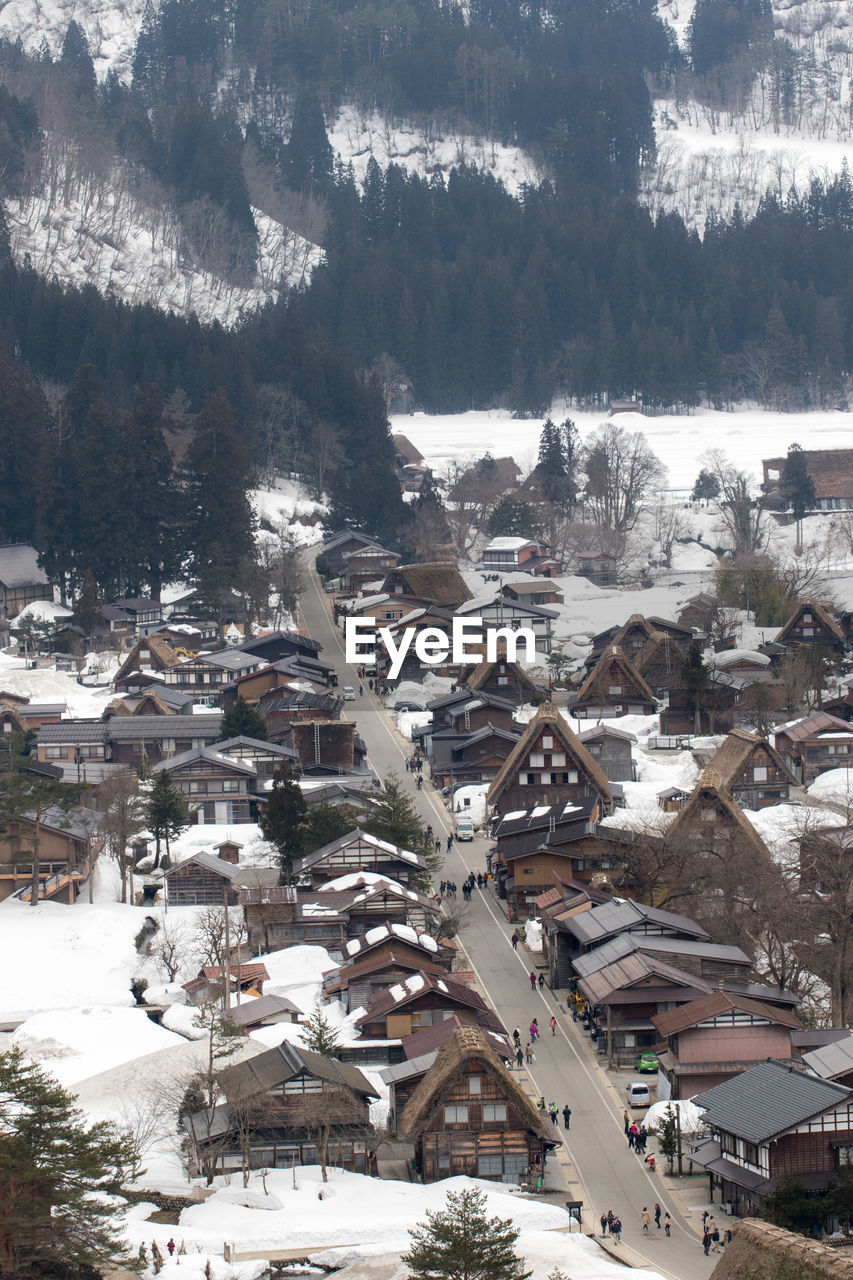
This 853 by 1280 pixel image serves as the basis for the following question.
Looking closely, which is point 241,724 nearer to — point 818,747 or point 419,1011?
point 818,747

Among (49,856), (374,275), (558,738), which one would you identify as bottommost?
(49,856)

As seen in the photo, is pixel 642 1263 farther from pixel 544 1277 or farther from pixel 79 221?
pixel 79 221

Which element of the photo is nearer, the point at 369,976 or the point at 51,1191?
the point at 51,1191

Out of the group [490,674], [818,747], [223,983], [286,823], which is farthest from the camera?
[490,674]

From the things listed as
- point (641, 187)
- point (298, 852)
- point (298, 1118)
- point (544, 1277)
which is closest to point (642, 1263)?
point (544, 1277)

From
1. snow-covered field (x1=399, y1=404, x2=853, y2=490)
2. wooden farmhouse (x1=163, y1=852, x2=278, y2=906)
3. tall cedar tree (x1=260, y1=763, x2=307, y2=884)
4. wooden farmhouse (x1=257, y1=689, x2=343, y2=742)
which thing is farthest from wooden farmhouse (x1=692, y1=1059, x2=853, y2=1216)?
snow-covered field (x1=399, y1=404, x2=853, y2=490)

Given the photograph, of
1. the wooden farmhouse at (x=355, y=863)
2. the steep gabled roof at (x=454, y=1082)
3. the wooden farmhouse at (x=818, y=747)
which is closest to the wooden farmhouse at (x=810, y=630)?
the wooden farmhouse at (x=818, y=747)

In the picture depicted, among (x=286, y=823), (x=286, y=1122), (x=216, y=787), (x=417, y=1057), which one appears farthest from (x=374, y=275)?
(x=286, y=1122)
